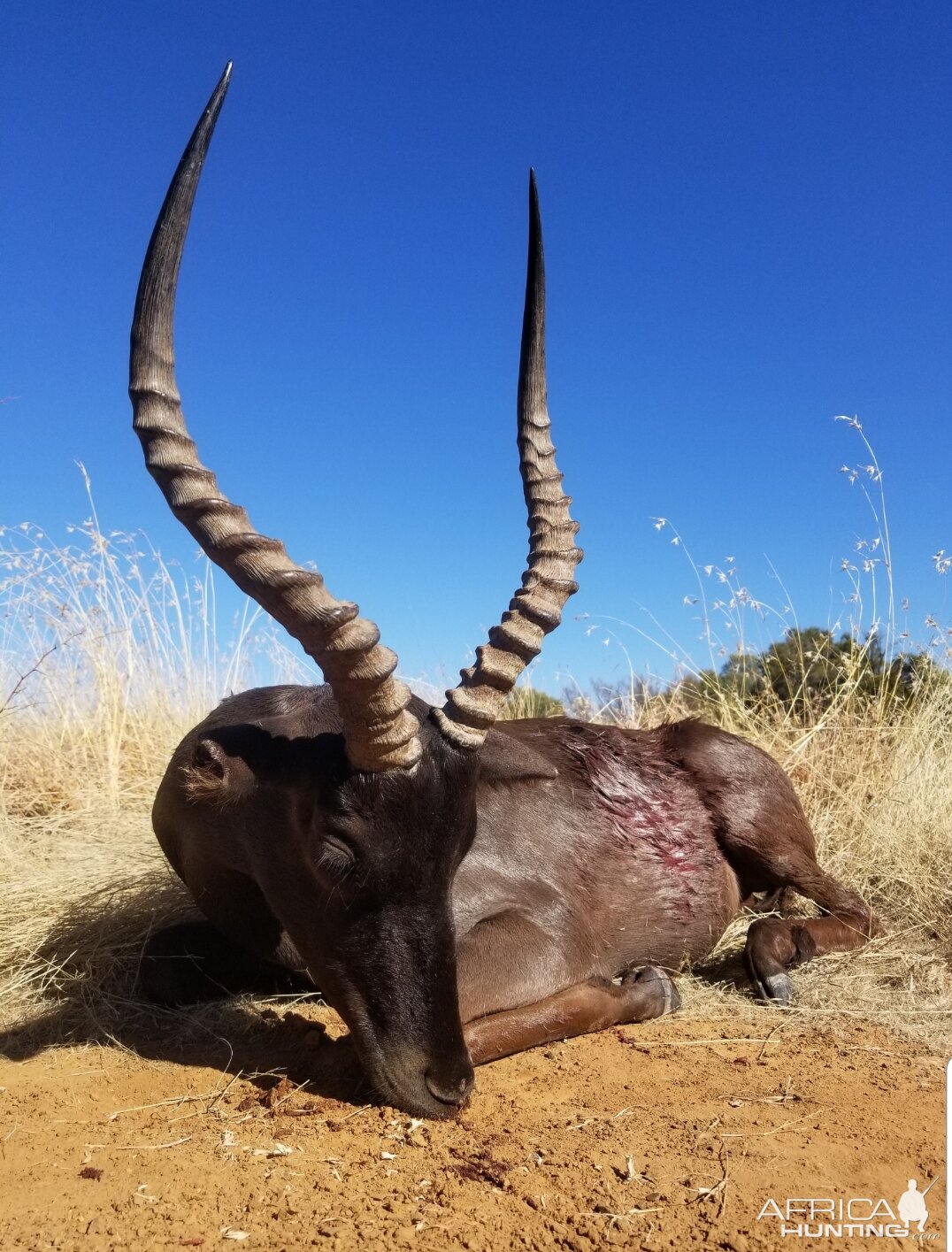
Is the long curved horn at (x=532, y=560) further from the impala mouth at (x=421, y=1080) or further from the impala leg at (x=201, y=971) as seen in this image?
the impala leg at (x=201, y=971)

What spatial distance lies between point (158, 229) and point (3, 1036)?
3279 mm

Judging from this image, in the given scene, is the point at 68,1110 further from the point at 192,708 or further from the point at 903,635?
the point at 903,635

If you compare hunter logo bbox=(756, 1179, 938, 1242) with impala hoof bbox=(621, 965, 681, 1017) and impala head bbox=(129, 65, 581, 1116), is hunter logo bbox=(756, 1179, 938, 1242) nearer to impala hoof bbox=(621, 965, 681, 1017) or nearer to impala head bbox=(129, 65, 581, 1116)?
impala head bbox=(129, 65, 581, 1116)

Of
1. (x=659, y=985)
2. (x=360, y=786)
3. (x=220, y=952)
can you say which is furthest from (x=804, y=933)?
(x=360, y=786)

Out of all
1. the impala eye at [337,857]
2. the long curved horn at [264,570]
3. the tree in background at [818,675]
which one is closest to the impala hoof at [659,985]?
the impala eye at [337,857]

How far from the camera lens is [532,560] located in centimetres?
421

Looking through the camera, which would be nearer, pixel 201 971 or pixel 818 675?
pixel 201 971

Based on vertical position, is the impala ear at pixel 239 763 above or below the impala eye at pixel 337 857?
above

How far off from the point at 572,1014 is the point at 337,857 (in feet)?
4.59

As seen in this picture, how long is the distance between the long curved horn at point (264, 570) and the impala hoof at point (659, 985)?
78.7 inches

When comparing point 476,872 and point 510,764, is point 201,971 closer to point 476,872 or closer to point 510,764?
point 476,872

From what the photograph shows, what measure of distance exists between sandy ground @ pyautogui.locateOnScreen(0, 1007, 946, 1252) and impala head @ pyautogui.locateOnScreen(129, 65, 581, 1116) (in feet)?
0.95

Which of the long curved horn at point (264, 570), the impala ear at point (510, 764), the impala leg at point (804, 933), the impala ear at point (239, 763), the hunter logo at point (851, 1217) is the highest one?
the long curved horn at point (264, 570)

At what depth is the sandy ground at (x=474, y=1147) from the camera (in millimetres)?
2670
